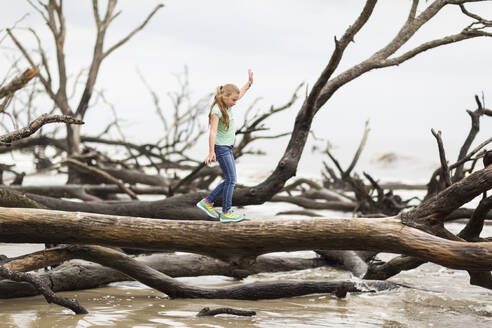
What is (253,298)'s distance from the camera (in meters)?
4.73

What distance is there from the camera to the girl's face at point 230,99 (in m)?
4.29

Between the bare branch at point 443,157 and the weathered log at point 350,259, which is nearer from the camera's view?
the bare branch at point 443,157

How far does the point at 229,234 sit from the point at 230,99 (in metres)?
0.94

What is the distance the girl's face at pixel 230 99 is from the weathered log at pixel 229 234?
835 millimetres

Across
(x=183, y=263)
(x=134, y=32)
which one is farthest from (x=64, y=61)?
(x=183, y=263)

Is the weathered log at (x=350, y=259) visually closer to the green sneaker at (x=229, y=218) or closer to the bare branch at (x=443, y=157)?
the bare branch at (x=443, y=157)

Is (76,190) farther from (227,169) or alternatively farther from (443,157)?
(443,157)

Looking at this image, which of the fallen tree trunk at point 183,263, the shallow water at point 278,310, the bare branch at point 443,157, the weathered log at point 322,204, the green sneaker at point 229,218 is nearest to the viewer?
the shallow water at point 278,310

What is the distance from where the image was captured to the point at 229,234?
13.2 ft

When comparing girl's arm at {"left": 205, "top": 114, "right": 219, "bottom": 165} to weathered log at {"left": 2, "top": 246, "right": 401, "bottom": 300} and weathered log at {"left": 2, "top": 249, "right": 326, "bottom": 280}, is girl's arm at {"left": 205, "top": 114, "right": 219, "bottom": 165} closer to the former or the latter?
weathered log at {"left": 2, "top": 249, "right": 326, "bottom": 280}

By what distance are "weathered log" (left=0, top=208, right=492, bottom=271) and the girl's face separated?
2.74ft

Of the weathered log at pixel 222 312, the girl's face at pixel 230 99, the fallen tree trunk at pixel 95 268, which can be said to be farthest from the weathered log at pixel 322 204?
the weathered log at pixel 222 312

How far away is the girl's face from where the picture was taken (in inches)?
169

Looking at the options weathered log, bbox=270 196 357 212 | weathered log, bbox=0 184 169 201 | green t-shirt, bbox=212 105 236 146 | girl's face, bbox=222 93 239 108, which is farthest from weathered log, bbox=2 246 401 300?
weathered log, bbox=270 196 357 212
